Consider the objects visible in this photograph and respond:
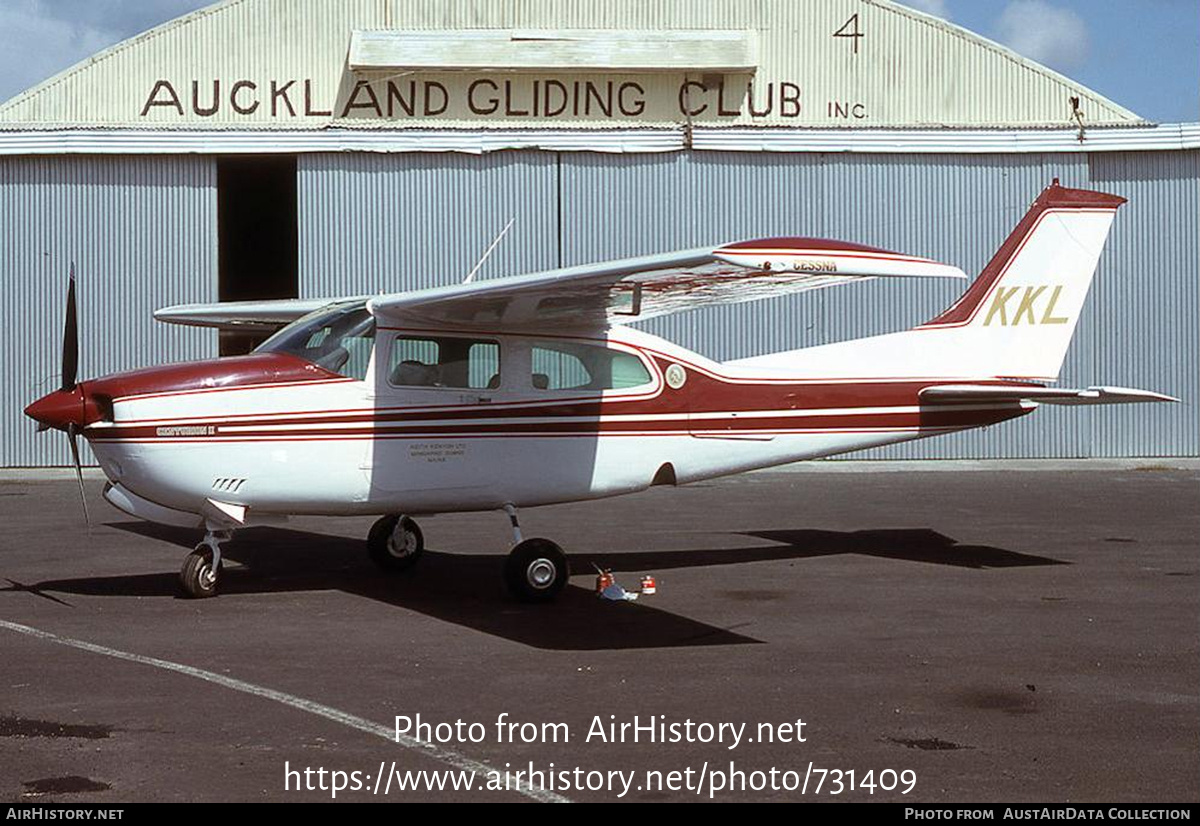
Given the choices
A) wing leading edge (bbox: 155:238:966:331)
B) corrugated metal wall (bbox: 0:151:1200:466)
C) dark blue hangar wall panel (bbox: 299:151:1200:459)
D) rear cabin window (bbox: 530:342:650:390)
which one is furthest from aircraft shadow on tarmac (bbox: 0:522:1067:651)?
dark blue hangar wall panel (bbox: 299:151:1200:459)

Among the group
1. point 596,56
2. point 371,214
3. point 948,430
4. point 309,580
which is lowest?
point 309,580

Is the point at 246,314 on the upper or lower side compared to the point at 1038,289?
lower

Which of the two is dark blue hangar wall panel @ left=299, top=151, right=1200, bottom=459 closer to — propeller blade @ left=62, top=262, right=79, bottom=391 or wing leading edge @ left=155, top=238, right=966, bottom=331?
wing leading edge @ left=155, top=238, right=966, bottom=331

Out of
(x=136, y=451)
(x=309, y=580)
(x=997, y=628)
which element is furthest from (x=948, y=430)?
(x=136, y=451)

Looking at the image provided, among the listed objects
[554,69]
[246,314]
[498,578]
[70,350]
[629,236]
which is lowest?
[498,578]

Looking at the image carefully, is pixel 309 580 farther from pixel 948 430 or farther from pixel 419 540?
pixel 948 430

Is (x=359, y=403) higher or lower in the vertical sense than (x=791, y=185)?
lower

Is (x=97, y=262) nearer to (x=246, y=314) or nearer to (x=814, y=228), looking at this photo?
(x=246, y=314)

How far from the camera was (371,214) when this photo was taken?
2336cm

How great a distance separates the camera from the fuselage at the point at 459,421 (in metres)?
9.56

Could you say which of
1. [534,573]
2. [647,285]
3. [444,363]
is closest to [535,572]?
[534,573]

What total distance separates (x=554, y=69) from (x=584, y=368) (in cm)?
1980

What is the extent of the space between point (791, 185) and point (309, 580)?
14.6 m

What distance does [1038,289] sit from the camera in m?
12.5
